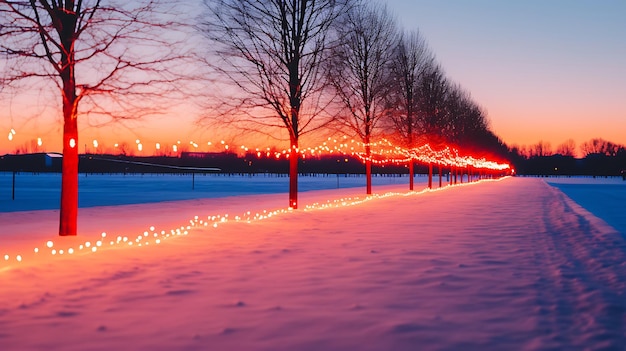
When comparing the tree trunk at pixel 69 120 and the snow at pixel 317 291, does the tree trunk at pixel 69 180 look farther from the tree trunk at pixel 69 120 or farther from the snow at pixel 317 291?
the snow at pixel 317 291

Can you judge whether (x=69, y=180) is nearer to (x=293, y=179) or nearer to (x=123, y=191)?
(x=293, y=179)

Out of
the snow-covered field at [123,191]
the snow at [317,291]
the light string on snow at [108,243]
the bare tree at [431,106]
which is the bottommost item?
the snow at [317,291]

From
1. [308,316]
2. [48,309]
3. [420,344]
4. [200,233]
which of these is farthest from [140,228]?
[420,344]

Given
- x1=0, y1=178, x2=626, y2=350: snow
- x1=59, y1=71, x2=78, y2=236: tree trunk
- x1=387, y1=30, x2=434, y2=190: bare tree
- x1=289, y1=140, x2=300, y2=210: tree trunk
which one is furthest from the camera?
x1=387, y1=30, x2=434, y2=190: bare tree

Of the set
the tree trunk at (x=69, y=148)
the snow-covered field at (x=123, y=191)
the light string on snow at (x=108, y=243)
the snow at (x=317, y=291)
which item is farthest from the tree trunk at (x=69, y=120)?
the snow-covered field at (x=123, y=191)

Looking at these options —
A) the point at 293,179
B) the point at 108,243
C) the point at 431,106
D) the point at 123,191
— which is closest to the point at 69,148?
the point at 108,243

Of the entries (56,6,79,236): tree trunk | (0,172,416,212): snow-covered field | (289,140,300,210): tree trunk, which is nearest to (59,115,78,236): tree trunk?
(56,6,79,236): tree trunk

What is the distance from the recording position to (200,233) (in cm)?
1196

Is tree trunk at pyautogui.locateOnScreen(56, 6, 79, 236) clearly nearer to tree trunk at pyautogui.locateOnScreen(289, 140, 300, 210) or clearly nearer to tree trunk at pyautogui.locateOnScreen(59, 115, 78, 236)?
tree trunk at pyautogui.locateOnScreen(59, 115, 78, 236)

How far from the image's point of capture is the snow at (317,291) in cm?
492

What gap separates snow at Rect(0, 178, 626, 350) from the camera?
492 centimetres

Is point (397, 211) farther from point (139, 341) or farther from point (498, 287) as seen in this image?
point (139, 341)

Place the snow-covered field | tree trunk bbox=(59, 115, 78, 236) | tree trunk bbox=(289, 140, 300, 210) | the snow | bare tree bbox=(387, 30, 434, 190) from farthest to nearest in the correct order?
1. bare tree bbox=(387, 30, 434, 190)
2. the snow-covered field
3. tree trunk bbox=(289, 140, 300, 210)
4. tree trunk bbox=(59, 115, 78, 236)
5. the snow

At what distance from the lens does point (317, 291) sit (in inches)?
263
